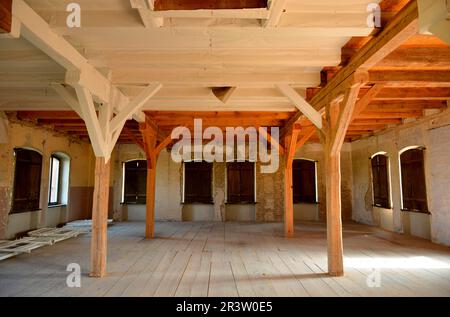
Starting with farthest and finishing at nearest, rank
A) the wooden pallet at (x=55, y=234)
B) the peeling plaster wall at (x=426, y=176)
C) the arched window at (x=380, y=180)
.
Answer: the arched window at (x=380, y=180) < the wooden pallet at (x=55, y=234) < the peeling plaster wall at (x=426, y=176)

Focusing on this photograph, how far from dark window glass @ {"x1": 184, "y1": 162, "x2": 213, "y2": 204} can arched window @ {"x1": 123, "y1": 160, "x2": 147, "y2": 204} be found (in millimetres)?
1498

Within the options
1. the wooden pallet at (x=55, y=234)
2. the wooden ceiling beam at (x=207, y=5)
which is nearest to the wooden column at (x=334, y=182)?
the wooden ceiling beam at (x=207, y=5)

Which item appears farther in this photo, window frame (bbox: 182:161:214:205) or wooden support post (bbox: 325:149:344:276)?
window frame (bbox: 182:161:214:205)

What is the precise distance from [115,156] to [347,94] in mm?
8634

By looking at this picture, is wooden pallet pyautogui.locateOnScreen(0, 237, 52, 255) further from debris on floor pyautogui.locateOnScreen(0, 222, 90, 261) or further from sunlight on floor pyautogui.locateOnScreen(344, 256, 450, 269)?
sunlight on floor pyautogui.locateOnScreen(344, 256, 450, 269)

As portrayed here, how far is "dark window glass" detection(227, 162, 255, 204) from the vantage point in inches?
398

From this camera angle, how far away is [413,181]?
6.84 metres

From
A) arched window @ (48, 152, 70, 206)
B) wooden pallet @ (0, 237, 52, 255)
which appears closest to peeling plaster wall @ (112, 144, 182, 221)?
→ arched window @ (48, 152, 70, 206)

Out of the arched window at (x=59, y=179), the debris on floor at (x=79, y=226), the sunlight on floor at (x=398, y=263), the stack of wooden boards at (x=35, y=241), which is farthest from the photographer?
the arched window at (x=59, y=179)

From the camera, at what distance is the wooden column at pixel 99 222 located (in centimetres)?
383

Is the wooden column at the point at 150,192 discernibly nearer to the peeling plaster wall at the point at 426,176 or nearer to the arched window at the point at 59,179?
the arched window at the point at 59,179

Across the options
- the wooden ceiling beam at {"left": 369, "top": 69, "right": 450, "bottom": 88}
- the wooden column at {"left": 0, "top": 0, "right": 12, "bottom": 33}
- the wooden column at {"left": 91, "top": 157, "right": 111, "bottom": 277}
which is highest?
the wooden ceiling beam at {"left": 369, "top": 69, "right": 450, "bottom": 88}

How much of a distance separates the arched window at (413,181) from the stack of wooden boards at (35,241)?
26.6 feet

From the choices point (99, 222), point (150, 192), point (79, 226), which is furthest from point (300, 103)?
point (79, 226)
